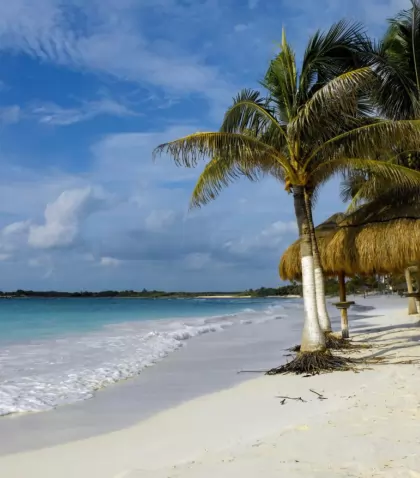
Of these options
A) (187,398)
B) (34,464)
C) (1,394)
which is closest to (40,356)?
(1,394)

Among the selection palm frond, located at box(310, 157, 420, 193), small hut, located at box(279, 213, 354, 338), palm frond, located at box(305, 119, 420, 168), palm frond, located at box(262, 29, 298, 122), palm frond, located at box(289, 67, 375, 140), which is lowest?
small hut, located at box(279, 213, 354, 338)

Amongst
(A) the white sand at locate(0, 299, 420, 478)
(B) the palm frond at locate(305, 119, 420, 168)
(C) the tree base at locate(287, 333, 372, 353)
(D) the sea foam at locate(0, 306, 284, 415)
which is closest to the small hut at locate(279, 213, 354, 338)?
(C) the tree base at locate(287, 333, 372, 353)

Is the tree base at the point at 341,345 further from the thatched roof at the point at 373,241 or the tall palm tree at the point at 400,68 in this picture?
the tall palm tree at the point at 400,68

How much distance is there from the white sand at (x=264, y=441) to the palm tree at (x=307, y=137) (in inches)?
83.7

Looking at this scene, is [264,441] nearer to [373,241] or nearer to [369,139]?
[369,139]

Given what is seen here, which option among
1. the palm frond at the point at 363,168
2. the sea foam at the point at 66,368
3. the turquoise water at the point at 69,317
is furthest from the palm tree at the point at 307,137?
the turquoise water at the point at 69,317

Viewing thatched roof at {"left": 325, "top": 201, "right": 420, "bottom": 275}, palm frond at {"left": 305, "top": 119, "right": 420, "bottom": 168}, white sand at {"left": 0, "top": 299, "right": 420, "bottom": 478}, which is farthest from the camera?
thatched roof at {"left": 325, "top": 201, "right": 420, "bottom": 275}

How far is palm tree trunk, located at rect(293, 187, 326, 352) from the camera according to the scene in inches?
327

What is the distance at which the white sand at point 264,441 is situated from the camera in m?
3.60

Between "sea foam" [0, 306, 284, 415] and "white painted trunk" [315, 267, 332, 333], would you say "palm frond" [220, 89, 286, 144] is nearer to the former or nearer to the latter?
"white painted trunk" [315, 267, 332, 333]

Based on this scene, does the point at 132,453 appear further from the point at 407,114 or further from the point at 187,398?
the point at 407,114

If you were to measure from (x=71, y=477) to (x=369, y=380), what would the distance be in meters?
4.45

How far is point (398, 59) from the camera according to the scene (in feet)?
39.0

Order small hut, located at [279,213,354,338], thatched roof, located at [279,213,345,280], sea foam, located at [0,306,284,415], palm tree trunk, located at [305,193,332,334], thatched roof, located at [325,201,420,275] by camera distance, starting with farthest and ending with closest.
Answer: thatched roof, located at [279,213,345,280], small hut, located at [279,213,354,338], thatched roof, located at [325,201,420,275], palm tree trunk, located at [305,193,332,334], sea foam, located at [0,306,284,415]
